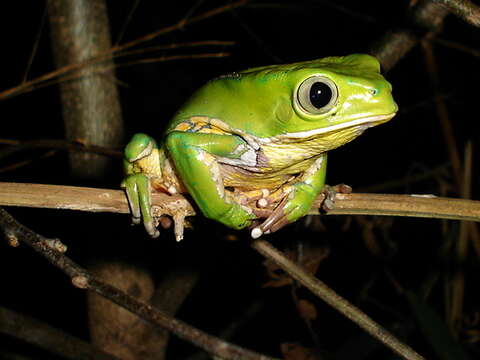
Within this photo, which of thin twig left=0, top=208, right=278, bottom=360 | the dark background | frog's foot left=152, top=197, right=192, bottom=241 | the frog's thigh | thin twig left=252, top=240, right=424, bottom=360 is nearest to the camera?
thin twig left=0, top=208, right=278, bottom=360

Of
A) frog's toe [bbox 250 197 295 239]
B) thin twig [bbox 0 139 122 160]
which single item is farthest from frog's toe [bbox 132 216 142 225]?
thin twig [bbox 0 139 122 160]

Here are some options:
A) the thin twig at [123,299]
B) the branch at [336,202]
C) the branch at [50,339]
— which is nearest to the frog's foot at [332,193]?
the branch at [336,202]

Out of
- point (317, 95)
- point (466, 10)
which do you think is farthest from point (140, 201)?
point (466, 10)

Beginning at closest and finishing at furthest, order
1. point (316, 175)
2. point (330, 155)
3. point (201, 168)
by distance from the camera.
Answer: point (201, 168) < point (316, 175) < point (330, 155)

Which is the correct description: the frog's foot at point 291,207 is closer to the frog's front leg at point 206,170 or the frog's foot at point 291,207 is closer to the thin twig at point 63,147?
the frog's front leg at point 206,170

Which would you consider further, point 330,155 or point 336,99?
point 330,155

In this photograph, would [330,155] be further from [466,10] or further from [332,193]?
[466,10]

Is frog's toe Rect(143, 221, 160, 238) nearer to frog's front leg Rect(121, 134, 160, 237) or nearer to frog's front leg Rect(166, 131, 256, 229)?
frog's front leg Rect(121, 134, 160, 237)
